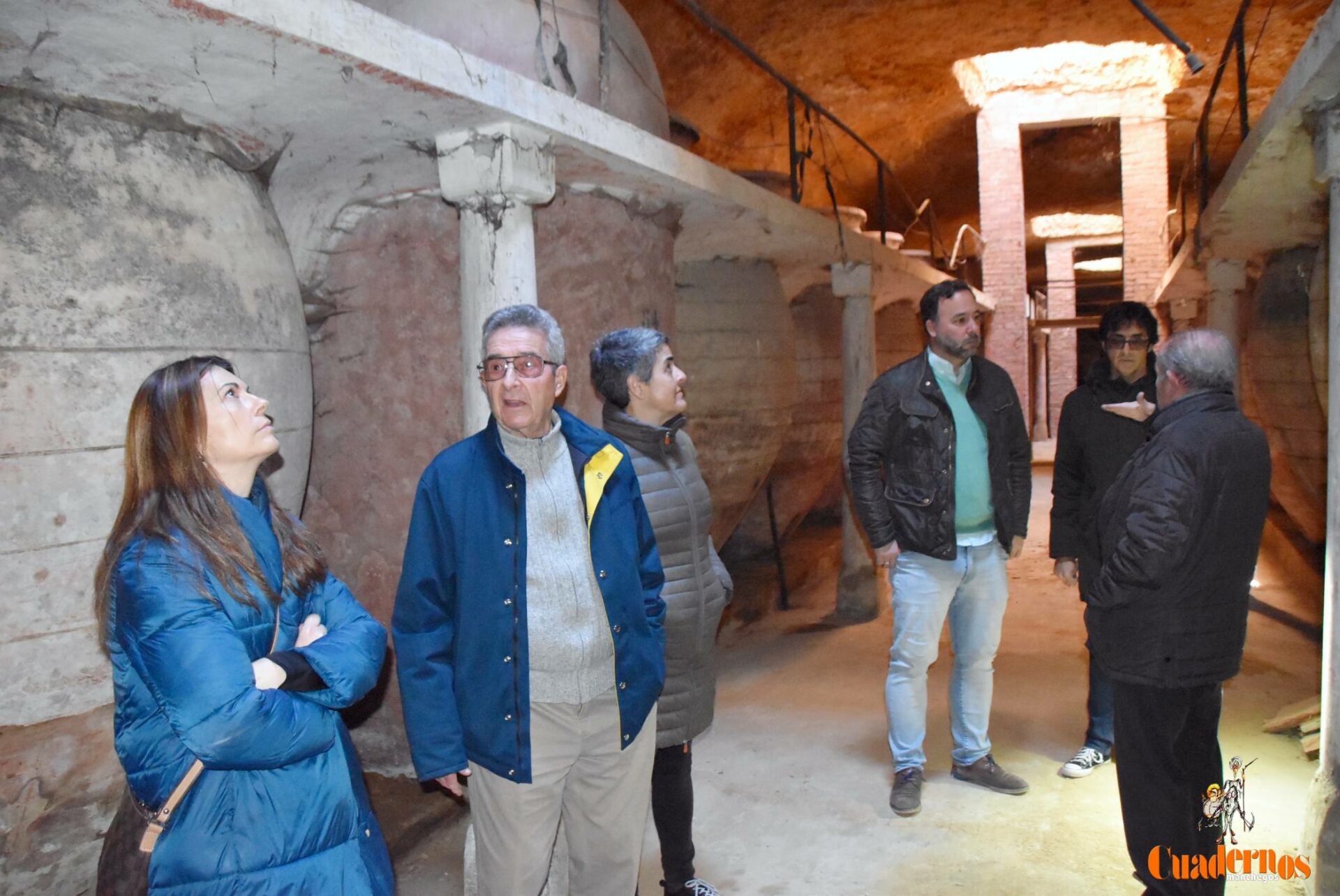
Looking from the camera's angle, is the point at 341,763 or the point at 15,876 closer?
the point at 341,763

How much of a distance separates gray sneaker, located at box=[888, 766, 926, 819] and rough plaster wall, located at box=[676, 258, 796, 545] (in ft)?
10.5

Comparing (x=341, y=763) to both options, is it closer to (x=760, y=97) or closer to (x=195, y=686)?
(x=195, y=686)

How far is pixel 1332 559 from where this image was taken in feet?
11.4

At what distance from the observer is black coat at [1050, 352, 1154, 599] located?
3822mm

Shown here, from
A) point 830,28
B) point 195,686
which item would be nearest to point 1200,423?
point 195,686

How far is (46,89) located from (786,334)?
18.0 ft

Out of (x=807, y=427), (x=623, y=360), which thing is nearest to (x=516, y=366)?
(x=623, y=360)

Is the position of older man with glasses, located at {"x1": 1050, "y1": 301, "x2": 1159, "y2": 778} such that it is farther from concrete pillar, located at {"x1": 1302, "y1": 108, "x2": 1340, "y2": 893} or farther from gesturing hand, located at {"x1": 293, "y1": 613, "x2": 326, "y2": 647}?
gesturing hand, located at {"x1": 293, "y1": 613, "x2": 326, "y2": 647}

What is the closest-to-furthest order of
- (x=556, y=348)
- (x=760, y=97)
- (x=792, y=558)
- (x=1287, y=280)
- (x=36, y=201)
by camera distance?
(x=556, y=348) → (x=36, y=201) → (x=1287, y=280) → (x=792, y=558) → (x=760, y=97)

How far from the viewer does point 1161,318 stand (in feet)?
40.0

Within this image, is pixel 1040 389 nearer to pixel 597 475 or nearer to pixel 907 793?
pixel 907 793

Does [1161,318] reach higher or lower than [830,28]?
lower

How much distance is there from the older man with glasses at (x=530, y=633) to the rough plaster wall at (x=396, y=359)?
5.76 feet

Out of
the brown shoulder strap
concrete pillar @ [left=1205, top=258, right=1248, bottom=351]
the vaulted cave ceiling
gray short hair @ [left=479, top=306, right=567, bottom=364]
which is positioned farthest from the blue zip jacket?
concrete pillar @ [left=1205, top=258, right=1248, bottom=351]
